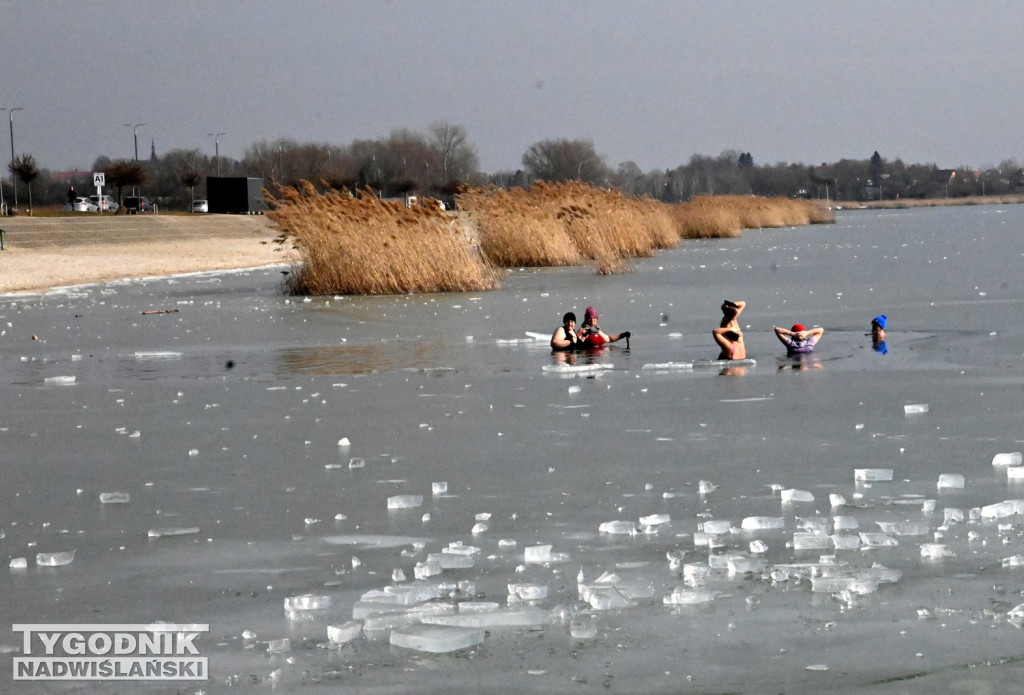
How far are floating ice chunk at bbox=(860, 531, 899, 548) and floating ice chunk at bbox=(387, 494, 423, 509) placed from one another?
224 cm

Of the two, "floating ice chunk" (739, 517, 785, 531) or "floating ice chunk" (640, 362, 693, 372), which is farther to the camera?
"floating ice chunk" (640, 362, 693, 372)

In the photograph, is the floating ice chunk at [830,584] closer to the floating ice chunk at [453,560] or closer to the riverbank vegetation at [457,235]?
the floating ice chunk at [453,560]

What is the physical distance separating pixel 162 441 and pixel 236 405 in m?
1.86

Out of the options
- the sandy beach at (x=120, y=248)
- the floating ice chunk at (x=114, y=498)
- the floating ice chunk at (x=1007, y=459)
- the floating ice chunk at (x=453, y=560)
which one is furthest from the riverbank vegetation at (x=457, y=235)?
the floating ice chunk at (x=453, y=560)

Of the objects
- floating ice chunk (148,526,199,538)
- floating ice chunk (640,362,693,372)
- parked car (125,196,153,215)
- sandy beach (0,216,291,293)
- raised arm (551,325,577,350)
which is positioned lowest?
floating ice chunk (148,526,199,538)

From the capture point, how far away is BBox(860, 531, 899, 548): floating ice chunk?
642 centimetres

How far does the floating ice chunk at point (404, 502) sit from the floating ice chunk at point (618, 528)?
108cm

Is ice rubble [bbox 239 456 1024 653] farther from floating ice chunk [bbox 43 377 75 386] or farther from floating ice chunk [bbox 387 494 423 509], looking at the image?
floating ice chunk [bbox 43 377 75 386]

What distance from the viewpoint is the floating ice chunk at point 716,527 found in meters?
6.71

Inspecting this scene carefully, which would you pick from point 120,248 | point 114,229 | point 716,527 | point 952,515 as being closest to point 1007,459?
point 952,515

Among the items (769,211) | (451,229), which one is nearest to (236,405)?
(451,229)

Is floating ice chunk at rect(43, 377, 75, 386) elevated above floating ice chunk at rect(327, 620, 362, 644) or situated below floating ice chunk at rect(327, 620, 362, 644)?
above

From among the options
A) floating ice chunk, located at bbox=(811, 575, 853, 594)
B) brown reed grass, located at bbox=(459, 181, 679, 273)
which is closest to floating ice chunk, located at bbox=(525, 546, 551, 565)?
floating ice chunk, located at bbox=(811, 575, 853, 594)

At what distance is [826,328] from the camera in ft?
60.2
